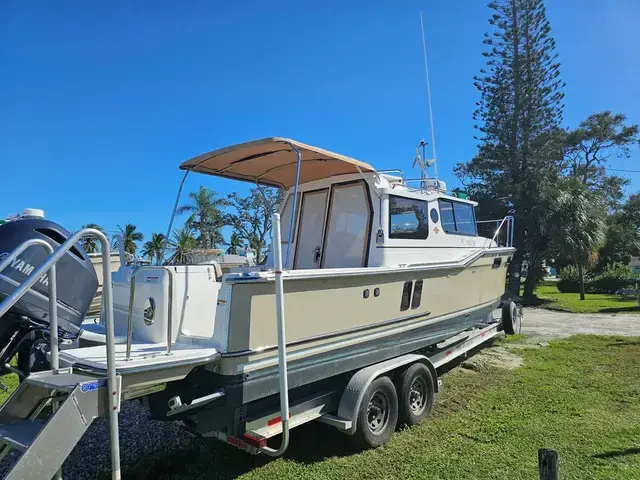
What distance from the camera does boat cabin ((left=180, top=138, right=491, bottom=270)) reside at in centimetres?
516

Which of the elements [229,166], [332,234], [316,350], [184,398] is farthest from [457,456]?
[229,166]

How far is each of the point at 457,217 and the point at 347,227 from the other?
205 cm

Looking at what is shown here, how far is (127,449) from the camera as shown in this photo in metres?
4.66

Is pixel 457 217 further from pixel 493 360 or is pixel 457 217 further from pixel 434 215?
pixel 493 360

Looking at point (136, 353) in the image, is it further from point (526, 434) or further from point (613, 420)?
point (613, 420)

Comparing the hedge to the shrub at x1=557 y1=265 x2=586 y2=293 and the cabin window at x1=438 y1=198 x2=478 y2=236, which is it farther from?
the cabin window at x1=438 y1=198 x2=478 y2=236

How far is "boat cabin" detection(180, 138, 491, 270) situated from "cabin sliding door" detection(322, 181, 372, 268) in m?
0.01

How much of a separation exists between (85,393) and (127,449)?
2532mm

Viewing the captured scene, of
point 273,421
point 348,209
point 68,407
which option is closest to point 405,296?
point 348,209

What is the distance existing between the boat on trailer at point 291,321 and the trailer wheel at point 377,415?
1 cm

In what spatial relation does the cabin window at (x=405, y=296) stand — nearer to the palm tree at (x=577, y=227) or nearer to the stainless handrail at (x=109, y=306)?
the stainless handrail at (x=109, y=306)

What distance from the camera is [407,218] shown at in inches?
228

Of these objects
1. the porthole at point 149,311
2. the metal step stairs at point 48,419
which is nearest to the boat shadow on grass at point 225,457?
the porthole at point 149,311

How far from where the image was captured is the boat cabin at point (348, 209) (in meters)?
5.16
